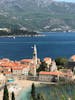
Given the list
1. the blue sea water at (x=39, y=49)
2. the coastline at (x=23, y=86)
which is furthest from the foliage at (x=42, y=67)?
the blue sea water at (x=39, y=49)

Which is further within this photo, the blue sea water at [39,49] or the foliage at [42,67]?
the blue sea water at [39,49]

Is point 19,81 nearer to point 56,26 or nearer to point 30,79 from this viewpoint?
point 30,79

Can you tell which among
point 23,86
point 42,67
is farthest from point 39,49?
point 23,86

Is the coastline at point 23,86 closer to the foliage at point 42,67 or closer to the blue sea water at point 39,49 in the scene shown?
the foliage at point 42,67

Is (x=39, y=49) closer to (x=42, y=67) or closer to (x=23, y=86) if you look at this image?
(x=42, y=67)

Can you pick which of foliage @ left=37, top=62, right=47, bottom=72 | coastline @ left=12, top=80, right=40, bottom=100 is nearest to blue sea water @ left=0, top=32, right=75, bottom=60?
foliage @ left=37, top=62, right=47, bottom=72

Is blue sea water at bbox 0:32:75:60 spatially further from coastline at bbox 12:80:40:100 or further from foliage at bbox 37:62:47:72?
coastline at bbox 12:80:40:100

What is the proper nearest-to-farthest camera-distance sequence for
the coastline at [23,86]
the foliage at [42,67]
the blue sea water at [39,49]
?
1. the coastline at [23,86]
2. the foliage at [42,67]
3. the blue sea water at [39,49]

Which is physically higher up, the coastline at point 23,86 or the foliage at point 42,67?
the foliage at point 42,67

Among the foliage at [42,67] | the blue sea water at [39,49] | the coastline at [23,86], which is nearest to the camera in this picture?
the coastline at [23,86]

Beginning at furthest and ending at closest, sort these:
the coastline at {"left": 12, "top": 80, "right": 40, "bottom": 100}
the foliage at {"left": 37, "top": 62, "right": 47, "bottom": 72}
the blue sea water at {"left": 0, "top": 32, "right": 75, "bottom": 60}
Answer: the blue sea water at {"left": 0, "top": 32, "right": 75, "bottom": 60} → the foliage at {"left": 37, "top": 62, "right": 47, "bottom": 72} → the coastline at {"left": 12, "top": 80, "right": 40, "bottom": 100}

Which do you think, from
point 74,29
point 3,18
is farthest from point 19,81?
point 74,29
